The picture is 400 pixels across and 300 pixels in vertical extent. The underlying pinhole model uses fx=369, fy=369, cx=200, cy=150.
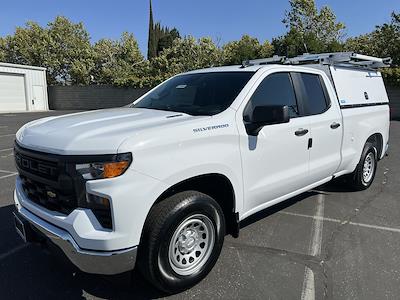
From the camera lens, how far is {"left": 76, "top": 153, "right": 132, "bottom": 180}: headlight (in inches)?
98.2

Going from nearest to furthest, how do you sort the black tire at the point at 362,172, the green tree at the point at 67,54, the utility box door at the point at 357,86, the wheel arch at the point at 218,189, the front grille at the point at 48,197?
the front grille at the point at 48,197, the wheel arch at the point at 218,189, the utility box door at the point at 357,86, the black tire at the point at 362,172, the green tree at the point at 67,54

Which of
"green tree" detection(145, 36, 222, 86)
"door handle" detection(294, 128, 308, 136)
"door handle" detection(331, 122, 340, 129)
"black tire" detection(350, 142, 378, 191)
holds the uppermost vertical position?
"green tree" detection(145, 36, 222, 86)

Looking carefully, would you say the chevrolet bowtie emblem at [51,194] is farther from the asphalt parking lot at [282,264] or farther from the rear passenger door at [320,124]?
the rear passenger door at [320,124]

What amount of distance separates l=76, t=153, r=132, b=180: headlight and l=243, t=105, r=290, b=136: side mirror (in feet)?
4.41

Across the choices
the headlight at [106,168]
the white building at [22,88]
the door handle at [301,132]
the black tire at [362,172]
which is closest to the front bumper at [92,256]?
the headlight at [106,168]

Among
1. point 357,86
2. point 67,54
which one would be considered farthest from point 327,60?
point 67,54

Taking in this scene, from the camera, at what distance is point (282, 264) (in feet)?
11.7

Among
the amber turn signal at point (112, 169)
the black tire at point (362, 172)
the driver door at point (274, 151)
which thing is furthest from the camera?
the black tire at point (362, 172)

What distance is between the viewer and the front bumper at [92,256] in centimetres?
251

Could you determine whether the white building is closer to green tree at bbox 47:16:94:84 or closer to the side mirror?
green tree at bbox 47:16:94:84

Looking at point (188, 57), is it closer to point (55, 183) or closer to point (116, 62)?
point (116, 62)

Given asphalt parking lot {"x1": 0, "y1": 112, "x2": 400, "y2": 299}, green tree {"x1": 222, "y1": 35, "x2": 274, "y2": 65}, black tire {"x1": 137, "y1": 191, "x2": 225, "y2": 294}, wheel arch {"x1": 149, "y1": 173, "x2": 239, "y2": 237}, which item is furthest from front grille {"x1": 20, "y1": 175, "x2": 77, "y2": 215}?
green tree {"x1": 222, "y1": 35, "x2": 274, "y2": 65}

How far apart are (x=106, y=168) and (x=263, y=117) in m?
1.54

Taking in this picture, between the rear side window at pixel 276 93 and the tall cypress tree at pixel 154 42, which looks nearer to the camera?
the rear side window at pixel 276 93
